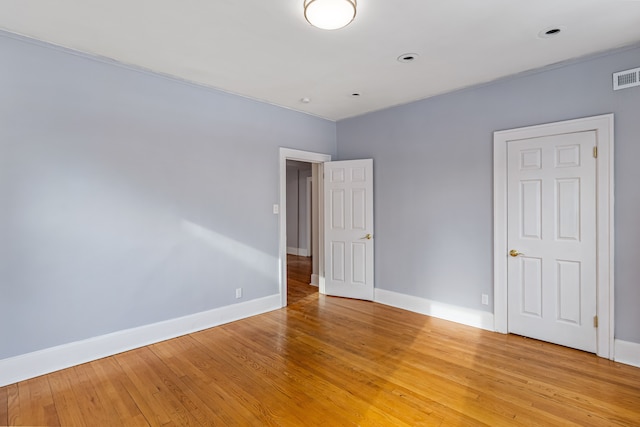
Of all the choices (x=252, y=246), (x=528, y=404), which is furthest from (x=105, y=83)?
(x=528, y=404)

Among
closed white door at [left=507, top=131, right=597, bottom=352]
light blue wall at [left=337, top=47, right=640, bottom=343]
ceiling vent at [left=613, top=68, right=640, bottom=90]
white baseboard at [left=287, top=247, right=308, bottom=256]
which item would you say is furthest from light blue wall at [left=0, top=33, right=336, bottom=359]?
white baseboard at [left=287, top=247, right=308, bottom=256]

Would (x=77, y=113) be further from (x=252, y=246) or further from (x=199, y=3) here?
(x=252, y=246)

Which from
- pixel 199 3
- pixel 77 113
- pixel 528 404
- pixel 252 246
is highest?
pixel 199 3

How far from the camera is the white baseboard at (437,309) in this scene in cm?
358

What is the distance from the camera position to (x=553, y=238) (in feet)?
10.2

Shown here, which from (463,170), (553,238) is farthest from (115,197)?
(553,238)

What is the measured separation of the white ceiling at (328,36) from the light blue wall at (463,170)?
254mm

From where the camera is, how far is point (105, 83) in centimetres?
291

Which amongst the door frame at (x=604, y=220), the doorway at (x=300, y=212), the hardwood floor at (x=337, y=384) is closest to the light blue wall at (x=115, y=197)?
the hardwood floor at (x=337, y=384)

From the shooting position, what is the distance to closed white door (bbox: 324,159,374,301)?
462 centimetres

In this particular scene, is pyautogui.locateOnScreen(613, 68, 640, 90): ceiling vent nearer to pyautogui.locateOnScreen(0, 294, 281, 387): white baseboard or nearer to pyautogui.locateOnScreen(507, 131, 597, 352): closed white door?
pyautogui.locateOnScreen(507, 131, 597, 352): closed white door

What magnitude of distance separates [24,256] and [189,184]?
1489 millimetres

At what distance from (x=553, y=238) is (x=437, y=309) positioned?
59.8 inches

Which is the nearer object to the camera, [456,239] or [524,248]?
[524,248]
